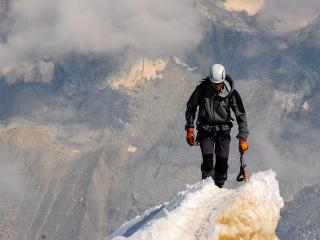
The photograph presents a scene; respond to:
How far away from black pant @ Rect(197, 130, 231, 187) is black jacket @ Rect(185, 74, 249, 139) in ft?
1.29

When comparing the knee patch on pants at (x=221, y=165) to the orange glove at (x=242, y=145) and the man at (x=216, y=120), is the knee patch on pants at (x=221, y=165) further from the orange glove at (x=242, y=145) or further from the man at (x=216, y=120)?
the orange glove at (x=242, y=145)

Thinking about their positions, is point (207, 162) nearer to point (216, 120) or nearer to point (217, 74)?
point (216, 120)

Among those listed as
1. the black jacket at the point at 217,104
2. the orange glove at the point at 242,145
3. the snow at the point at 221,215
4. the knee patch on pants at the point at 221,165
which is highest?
the snow at the point at 221,215

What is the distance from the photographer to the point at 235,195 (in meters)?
17.6

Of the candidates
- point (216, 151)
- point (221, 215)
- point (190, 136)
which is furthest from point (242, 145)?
point (221, 215)

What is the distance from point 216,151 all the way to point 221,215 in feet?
27.2

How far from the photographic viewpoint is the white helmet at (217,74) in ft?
76.1

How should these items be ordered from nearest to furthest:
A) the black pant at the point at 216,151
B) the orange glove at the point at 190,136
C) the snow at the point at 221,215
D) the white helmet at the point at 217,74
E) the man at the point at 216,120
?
the snow at the point at 221,215
the white helmet at the point at 217,74
the man at the point at 216,120
the black pant at the point at 216,151
the orange glove at the point at 190,136

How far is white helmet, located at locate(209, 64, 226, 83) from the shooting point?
76.1 ft

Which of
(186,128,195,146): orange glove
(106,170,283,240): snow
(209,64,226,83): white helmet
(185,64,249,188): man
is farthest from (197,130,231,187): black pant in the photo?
(106,170,283,240): snow

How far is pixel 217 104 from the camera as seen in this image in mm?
24234

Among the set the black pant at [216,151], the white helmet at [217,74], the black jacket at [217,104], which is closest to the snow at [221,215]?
the white helmet at [217,74]

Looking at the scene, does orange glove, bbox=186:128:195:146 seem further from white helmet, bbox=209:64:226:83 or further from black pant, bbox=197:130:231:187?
white helmet, bbox=209:64:226:83

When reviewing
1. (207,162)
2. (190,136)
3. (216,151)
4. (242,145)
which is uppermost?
(242,145)
